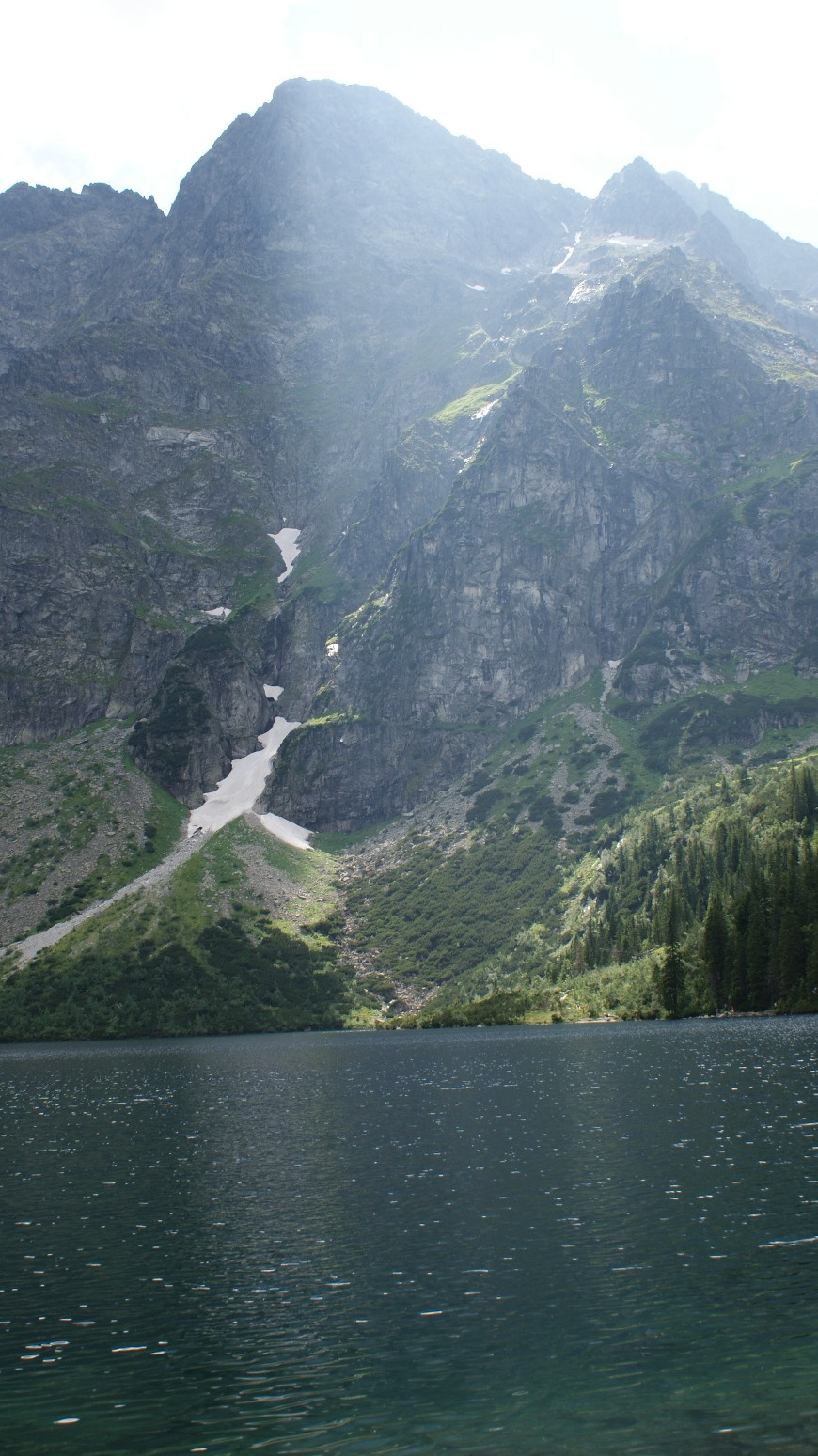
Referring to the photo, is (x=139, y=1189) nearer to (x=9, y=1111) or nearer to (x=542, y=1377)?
(x=542, y=1377)

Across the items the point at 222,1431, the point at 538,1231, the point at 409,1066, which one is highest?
the point at 222,1431

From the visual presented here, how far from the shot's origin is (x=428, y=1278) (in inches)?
1378

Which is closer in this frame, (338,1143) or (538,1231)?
(538,1231)

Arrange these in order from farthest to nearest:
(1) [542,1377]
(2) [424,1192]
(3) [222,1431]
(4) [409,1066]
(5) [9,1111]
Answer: (4) [409,1066] < (5) [9,1111] < (2) [424,1192] < (1) [542,1377] < (3) [222,1431]

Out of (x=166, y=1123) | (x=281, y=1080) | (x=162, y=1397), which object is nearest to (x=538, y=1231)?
(x=162, y=1397)

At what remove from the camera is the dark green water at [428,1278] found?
23062mm

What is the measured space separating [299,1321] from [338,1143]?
117ft

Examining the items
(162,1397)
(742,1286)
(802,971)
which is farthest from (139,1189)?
(802,971)

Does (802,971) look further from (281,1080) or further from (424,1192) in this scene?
(424,1192)

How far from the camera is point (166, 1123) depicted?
80.4 m

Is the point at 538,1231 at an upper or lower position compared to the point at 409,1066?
upper

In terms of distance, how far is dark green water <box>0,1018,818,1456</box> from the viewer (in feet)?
75.7

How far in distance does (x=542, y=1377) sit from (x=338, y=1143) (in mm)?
43029

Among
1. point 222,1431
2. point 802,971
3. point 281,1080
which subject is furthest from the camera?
point 802,971
